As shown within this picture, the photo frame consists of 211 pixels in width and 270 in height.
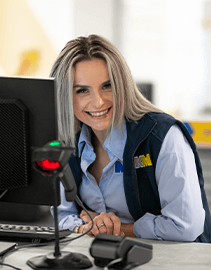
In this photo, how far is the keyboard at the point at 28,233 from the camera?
991 millimetres

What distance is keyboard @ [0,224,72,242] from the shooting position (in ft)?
3.25

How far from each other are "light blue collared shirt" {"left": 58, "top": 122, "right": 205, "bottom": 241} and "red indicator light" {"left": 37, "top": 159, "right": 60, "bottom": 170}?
422mm

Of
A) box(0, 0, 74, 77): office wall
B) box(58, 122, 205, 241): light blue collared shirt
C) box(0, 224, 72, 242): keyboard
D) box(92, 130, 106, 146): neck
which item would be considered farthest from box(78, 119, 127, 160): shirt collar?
box(0, 0, 74, 77): office wall

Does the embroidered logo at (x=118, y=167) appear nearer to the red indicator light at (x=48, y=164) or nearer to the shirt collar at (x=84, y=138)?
the shirt collar at (x=84, y=138)

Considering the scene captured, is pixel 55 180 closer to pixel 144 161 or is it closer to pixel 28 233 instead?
pixel 28 233

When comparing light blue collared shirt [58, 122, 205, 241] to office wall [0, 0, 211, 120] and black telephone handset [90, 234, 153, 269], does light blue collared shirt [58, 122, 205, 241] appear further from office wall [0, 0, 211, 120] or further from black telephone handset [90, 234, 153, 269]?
office wall [0, 0, 211, 120]

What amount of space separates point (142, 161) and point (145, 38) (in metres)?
3.82

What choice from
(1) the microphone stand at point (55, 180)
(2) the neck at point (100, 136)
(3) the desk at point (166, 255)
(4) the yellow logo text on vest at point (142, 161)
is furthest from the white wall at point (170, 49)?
(1) the microphone stand at point (55, 180)

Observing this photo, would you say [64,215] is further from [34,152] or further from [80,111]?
[34,152]

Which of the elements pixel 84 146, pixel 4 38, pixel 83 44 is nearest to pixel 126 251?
pixel 84 146


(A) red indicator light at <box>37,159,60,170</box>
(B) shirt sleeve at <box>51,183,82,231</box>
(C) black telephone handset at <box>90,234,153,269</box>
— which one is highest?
(A) red indicator light at <box>37,159,60,170</box>

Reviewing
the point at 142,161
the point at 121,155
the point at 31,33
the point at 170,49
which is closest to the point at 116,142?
the point at 121,155

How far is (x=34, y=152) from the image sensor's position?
78 centimetres

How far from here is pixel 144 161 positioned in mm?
1191
